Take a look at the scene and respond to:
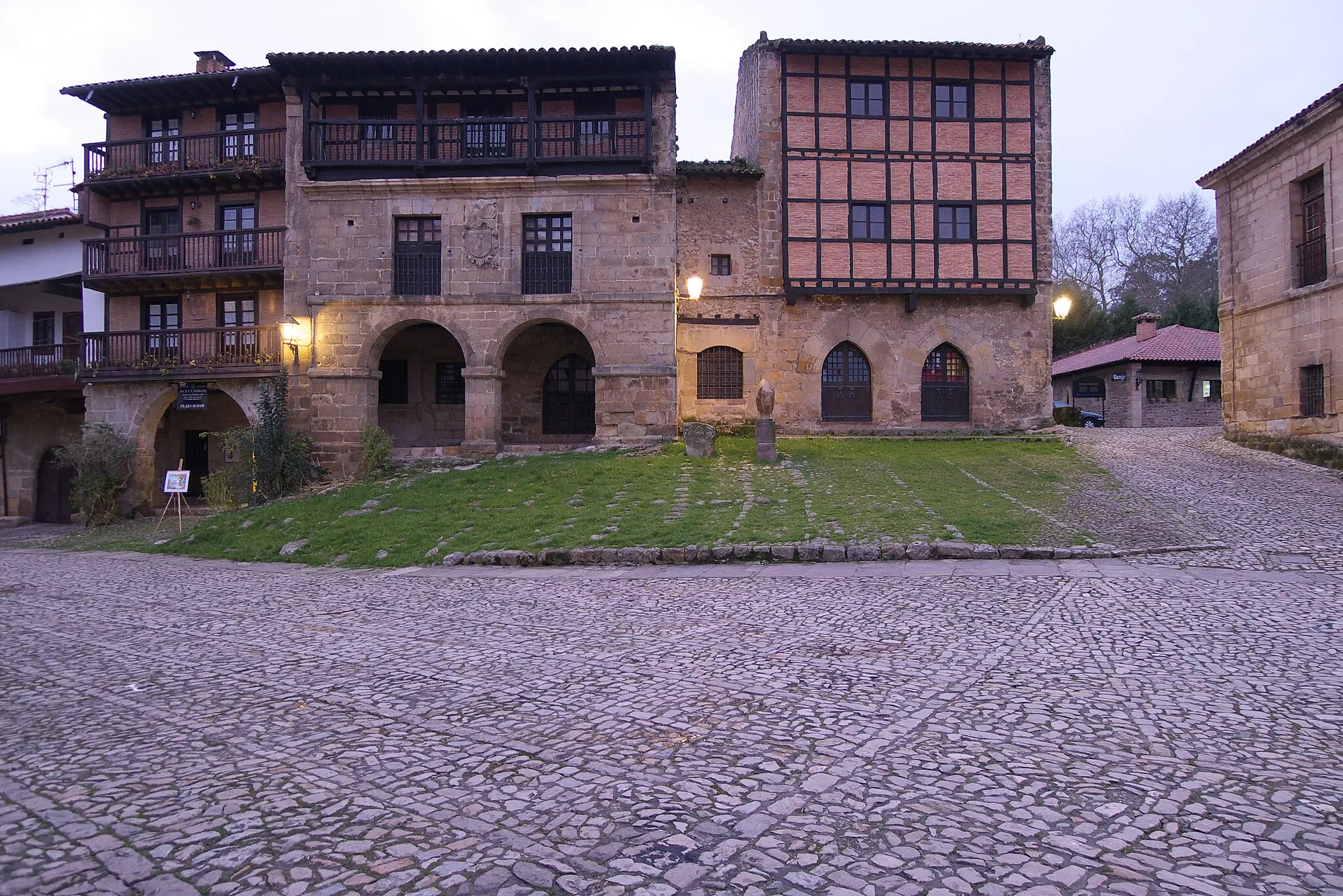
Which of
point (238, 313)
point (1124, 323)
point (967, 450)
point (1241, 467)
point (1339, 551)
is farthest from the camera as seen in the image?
point (1124, 323)

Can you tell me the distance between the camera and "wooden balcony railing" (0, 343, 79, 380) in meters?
24.0

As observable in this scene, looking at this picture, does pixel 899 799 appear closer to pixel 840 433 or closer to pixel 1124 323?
pixel 840 433

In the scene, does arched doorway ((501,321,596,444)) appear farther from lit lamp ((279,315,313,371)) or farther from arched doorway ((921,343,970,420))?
arched doorway ((921,343,970,420))

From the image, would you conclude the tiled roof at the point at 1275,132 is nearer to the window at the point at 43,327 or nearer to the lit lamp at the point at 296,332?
the lit lamp at the point at 296,332

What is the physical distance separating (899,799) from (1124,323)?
4226 centimetres

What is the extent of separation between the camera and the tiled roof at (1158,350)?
104 feet

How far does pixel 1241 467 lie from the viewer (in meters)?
17.2

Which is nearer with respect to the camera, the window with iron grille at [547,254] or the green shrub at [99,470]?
the green shrub at [99,470]

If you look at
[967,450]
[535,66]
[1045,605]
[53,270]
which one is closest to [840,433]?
[967,450]

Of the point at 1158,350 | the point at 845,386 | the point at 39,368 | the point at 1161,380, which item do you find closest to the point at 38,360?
the point at 39,368

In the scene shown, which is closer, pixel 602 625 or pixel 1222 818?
pixel 1222 818

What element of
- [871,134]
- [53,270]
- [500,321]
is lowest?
[500,321]

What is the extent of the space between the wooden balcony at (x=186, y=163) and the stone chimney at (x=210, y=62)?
2656 mm

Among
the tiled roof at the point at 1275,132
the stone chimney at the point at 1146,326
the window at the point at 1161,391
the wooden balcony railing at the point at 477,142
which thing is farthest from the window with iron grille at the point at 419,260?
the stone chimney at the point at 1146,326
